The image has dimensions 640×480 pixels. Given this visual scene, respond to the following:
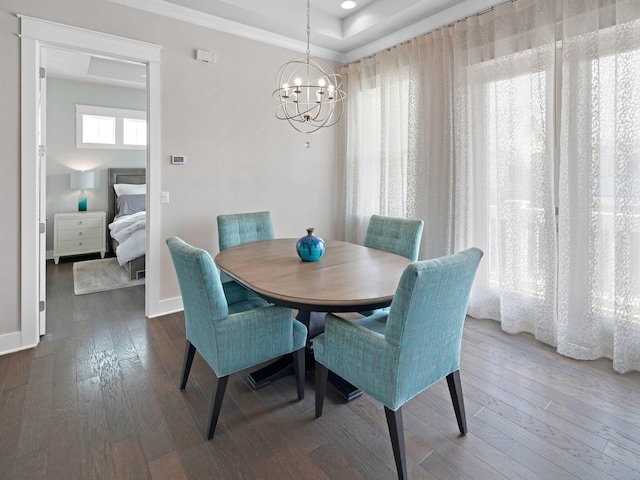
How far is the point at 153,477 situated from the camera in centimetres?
153

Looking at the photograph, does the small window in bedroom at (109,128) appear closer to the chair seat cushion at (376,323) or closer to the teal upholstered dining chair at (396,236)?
the teal upholstered dining chair at (396,236)

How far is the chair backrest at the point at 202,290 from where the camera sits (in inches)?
63.9

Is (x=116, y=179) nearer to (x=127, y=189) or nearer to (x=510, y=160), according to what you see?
(x=127, y=189)

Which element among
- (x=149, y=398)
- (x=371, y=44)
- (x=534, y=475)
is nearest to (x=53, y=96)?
(x=371, y=44)

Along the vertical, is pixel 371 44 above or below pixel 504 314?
above

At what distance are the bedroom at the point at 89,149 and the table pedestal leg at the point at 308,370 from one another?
3537 millimetres

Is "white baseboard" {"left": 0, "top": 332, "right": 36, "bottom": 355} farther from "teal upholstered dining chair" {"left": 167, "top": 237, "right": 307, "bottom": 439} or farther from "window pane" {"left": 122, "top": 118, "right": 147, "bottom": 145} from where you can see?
"window pane" {"left": 122, "top": 118, "right": 147, "bottom": 145}

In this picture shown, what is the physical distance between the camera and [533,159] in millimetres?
2740

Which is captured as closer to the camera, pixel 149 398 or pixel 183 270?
pixel 183 270

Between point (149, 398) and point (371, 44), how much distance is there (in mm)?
4005

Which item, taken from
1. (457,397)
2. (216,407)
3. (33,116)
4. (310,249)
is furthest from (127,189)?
(457,397)

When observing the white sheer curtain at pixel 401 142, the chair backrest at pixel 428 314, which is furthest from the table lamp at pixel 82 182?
the chair backrest at pixel 428 314

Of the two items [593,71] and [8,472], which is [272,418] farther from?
[593,71]

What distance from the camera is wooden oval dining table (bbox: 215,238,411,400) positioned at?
5.46 ft
